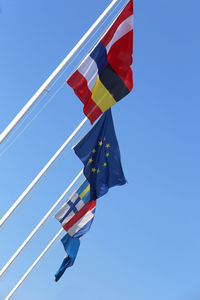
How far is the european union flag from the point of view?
12.0 metres

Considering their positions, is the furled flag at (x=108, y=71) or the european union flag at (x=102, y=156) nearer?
the furled flag at (x=108, y=71)

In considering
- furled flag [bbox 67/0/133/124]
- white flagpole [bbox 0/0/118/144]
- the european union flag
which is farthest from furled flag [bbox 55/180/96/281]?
white flagpole [bbox 0/0/118/144]

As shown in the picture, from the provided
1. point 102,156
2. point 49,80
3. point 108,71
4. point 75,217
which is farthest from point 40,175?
point 108,71

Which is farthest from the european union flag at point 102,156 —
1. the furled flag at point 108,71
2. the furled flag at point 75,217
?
the furled flag at point 75,217

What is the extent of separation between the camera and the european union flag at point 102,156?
1201 centimetres

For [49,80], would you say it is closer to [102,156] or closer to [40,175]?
[102,156]

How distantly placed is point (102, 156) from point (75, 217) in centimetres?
398

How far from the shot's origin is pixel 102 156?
12.2 meters

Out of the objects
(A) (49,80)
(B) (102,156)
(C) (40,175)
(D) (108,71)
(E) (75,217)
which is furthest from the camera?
(E) (75,217)

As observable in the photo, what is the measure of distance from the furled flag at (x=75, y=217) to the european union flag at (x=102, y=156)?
2.42 meters

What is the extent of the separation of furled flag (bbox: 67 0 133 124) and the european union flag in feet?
3.95

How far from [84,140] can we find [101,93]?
192 centimetres

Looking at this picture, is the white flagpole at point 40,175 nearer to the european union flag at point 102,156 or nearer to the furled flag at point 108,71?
the european union flag at point 102,156

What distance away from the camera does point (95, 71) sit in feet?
35.3
